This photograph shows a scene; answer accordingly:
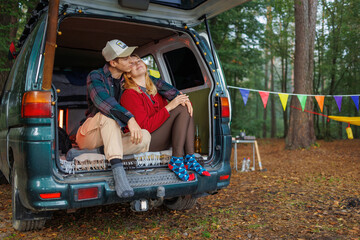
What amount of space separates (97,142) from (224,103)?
4.27 feet

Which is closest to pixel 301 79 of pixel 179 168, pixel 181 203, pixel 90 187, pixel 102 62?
pixel 102 62

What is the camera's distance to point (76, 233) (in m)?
2.92

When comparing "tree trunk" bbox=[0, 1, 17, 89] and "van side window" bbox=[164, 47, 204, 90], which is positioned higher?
"tree trunk" bbox=[0, 1, 17, 89]

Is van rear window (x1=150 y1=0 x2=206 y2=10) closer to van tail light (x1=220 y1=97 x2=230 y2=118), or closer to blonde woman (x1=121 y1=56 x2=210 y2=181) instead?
blonde woman (x1=121 y1=56 x2=210 y2=181)

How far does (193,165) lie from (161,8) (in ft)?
5.25

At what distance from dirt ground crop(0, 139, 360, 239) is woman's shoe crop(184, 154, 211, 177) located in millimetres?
546

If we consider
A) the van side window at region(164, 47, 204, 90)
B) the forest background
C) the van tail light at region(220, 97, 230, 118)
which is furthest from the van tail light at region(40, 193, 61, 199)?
the forest background

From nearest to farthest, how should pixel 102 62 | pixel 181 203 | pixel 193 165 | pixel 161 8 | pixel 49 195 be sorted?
pixel 49 195
pixel 193 165
pixel 161 8
pixel 181 203
pixel 102 62

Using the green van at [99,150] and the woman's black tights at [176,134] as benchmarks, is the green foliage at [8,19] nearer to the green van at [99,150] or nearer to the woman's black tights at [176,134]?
the green van at [99,150]

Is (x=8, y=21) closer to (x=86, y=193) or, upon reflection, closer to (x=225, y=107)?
(x=225, y=107)

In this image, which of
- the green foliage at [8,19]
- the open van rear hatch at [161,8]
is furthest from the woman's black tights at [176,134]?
the green foliage at [8,19]

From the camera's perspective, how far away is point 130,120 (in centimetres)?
265

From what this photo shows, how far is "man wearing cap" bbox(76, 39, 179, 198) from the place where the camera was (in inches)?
101

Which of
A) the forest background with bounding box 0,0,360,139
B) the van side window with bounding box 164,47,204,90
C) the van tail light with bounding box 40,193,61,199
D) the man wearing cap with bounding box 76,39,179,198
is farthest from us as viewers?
the forest background with bounding box 0,0,360,139
